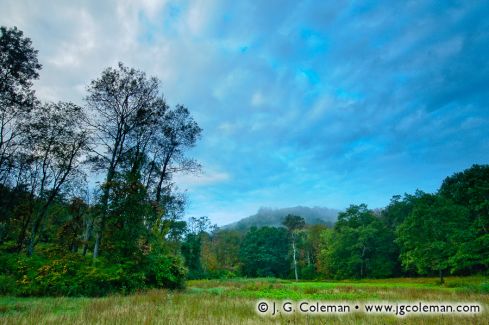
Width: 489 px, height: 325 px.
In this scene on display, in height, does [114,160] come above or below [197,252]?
above

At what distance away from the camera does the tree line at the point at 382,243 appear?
37750mm

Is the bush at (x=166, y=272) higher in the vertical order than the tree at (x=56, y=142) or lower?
lower

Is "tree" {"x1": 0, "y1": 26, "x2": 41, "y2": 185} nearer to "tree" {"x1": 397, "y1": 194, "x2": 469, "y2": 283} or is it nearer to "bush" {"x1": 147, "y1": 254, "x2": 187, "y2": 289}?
"bush" {"x1": 147, "y1": 254, "x2": 187, "y2": 289}

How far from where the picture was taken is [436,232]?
37406 mm

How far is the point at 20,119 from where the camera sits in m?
21.1

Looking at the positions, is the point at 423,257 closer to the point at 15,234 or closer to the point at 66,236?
the point at 66,236

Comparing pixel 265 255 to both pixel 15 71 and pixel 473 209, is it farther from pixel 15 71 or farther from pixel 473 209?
pixel 15 71

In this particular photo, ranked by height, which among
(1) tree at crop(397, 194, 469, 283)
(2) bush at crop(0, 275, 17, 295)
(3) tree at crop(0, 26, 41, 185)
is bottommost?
(2) bush at crop(0, 275, 17, 295)

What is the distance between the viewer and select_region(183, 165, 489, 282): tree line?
37.8 metres

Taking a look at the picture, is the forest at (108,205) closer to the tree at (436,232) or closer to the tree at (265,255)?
the tree at (436,232)

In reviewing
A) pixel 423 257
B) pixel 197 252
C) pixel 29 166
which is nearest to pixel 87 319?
pixel 29 166

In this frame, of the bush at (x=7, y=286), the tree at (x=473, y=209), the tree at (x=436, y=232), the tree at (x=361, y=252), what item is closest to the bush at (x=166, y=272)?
the bush at (x=7, y=286)

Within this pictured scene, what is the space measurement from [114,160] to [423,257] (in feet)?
126

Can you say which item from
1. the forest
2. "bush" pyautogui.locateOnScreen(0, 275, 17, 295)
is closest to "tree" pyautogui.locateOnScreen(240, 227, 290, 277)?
the forest
